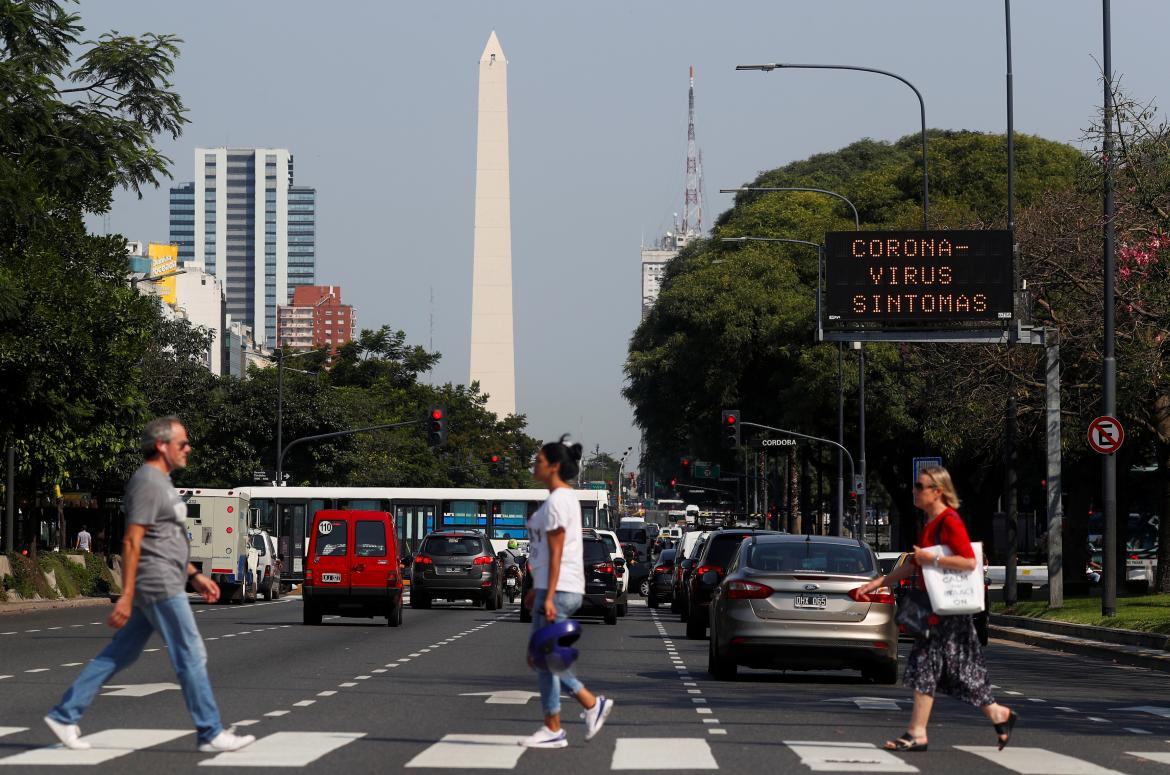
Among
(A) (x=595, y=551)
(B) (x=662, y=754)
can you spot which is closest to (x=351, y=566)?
(A) (x=595, y=551)

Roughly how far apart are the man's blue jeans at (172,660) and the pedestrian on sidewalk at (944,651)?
14.4 feet

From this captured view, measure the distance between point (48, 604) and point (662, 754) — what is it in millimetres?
31793

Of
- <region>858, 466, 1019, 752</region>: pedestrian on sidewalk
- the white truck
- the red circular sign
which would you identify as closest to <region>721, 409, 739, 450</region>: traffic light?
the white truck

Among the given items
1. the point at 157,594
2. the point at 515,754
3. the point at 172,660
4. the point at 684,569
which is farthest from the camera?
the point at 684,569

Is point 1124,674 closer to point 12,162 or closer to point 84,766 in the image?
point 84,766

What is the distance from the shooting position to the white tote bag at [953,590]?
11.9 meters

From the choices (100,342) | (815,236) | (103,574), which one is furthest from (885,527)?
(100,342)

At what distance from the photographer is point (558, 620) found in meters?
11.7

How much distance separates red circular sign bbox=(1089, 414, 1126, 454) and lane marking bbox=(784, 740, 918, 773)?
1679 cm

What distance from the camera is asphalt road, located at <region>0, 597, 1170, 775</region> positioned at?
37.9ft

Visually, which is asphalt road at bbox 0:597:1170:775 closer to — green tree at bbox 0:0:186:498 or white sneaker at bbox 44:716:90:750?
white sneaker at bbox 44:716:90:750

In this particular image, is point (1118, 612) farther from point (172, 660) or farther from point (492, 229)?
point (492, 229)

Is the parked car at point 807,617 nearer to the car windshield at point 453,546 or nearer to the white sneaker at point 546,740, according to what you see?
the white sneaker at point 546,740

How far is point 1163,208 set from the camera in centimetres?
2752
